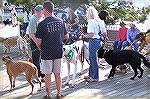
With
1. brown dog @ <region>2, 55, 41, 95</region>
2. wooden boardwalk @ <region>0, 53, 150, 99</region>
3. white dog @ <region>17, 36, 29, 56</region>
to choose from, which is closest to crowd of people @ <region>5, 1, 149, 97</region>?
brown dog @ <region>2, 55, 41, 95</region>

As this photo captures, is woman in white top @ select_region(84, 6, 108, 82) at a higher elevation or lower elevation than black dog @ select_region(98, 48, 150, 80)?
higher

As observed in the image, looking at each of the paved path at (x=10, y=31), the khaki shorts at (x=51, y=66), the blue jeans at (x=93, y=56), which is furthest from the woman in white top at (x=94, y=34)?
the paved path at (x=10, y=31)

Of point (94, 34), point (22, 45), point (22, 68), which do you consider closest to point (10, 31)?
point (22, 45)

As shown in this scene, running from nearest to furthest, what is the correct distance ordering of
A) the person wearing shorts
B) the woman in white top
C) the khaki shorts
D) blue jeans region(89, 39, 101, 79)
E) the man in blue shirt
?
the person wearing shorts, the khaki shorts, the woman in white top, blue jeans region(89, 39, 101, 79), the man in blue shirt

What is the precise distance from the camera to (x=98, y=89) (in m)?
6.52

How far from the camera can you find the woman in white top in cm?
671

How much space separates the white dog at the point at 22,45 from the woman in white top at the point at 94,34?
172 cm

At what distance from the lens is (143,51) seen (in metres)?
8.13

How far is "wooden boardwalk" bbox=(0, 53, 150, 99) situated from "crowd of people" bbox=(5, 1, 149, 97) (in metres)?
0.28

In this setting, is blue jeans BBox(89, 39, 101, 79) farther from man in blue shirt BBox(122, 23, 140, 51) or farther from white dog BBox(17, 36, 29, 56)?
white dog BBox(17, 36, 29, 56)

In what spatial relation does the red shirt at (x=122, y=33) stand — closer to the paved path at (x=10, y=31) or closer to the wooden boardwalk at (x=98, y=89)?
the wooden boardwalk at (x=98, y=89)

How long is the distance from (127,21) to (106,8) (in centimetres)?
90

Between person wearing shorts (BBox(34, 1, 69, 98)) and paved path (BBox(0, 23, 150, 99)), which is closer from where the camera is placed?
person wearing shorts (BBox(34, 1, 69, 98))

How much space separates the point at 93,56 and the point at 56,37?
1.68 m
